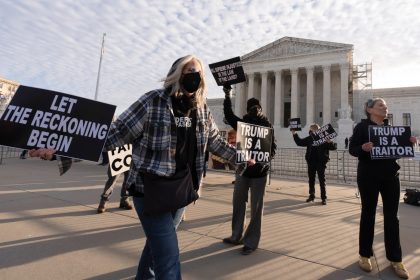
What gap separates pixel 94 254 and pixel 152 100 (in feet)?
8.93

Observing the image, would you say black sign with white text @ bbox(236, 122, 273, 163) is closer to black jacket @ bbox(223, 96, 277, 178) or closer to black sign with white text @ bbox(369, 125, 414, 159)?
black jacket @ bbox(223, 96, 277, 178)

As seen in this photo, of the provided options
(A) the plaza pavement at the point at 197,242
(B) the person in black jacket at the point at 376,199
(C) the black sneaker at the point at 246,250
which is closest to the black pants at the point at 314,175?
(A) the plaza pavement at the point at 197,242

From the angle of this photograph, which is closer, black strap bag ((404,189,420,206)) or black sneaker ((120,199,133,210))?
black sneaker ((120,199,133,210))

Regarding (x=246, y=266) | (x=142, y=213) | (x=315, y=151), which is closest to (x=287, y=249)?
(x=246, y=266)

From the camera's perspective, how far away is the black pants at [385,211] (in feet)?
12.8

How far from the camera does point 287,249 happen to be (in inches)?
178

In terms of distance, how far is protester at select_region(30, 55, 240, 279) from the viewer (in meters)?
2.18

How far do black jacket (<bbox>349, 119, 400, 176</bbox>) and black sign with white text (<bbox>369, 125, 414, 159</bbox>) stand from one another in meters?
0.08

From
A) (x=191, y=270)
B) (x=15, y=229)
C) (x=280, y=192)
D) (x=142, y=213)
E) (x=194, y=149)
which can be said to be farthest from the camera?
(x=280, y=192)

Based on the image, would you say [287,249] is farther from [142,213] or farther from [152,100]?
[152,100]

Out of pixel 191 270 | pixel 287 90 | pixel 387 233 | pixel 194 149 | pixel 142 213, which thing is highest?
pixel 287 90

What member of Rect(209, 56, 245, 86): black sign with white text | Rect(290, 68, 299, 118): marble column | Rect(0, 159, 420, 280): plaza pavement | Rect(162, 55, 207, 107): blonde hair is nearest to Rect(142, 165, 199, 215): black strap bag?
Rect(162, 55, 207, 107): blonde hair

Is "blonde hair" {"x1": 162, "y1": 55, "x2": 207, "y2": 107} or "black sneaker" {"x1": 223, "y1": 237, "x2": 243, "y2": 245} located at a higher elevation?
"blonde hair" {"x1": 162, "y1": 55, "x2": 207, "y2": 107}

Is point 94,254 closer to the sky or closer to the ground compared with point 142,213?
closer to the ground
